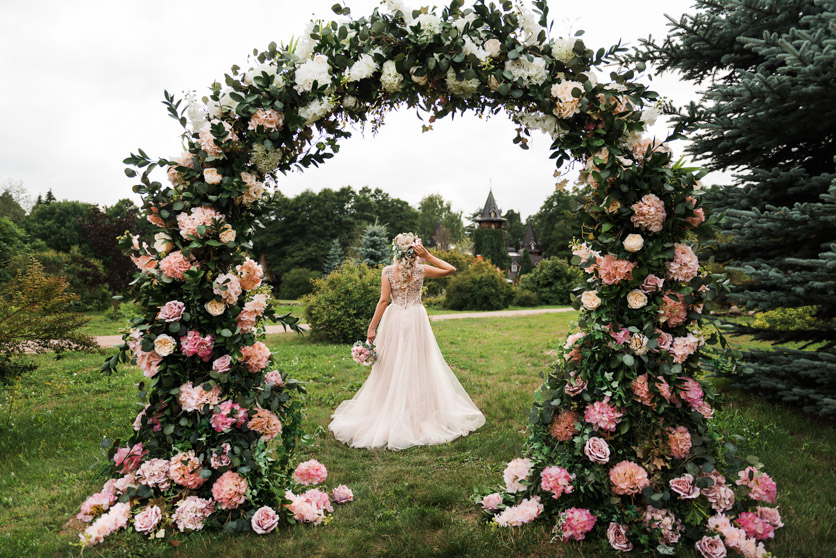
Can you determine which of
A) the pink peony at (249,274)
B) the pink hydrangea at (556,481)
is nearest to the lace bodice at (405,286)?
the pink peony at (249,274)

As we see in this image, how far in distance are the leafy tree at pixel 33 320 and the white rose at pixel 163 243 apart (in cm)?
318

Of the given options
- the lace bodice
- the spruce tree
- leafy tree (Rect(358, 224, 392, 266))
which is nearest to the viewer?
the spruce tree

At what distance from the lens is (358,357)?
568 cm

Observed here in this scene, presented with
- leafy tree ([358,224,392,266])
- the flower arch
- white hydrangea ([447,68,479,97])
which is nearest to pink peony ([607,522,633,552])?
the flower arch

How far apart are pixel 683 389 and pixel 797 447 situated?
267cm

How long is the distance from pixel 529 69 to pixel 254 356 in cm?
293

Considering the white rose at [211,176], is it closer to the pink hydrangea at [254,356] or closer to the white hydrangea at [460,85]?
the pink hydrangea at [254,356]

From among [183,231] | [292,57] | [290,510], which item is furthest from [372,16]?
[290,510]

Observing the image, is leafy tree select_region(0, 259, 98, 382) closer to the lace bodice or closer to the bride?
the bride

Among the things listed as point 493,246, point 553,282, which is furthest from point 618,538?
point 493,246

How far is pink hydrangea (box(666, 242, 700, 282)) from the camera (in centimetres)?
311

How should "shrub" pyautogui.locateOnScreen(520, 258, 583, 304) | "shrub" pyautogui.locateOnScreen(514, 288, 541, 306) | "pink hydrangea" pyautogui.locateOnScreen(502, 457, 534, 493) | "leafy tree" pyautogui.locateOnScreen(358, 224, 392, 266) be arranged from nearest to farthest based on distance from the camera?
"pink hydrangea" pyautogui.locateOnScreen(502, 457, 534, 493)
"leafy tree" pyautogui.locateOnScreen(358, 224, 392, 266)
"shrub" pyautogui.locateOnScreen(514, 288, 541, 306)
"shrub" pyautogui.locateOnScreen(520, 258, 583, 304)

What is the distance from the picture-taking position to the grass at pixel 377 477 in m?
3.13

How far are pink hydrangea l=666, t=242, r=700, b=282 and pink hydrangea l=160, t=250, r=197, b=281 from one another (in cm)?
340
